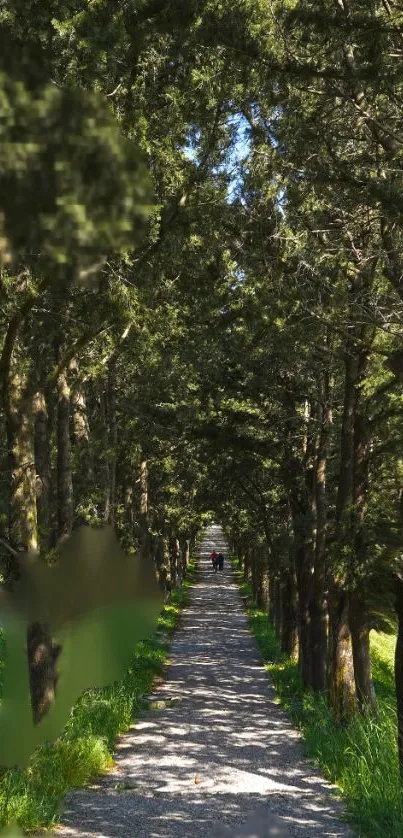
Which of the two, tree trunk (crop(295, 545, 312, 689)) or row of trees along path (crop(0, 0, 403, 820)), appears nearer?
row of trees along path (crop(0, 0, 403, 820))

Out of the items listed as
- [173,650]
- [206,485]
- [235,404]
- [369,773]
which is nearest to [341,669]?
[369,773]

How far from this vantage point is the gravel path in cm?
876

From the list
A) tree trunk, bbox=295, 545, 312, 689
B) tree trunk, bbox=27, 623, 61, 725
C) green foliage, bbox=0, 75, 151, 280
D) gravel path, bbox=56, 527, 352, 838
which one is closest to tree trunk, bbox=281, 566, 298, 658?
gravel path, bbox=56, 527, 352, 838

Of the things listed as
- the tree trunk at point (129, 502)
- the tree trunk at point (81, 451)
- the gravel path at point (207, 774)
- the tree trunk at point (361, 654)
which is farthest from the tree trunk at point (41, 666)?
the tree trunk at point (129, 502)

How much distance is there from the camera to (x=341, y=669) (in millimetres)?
14469

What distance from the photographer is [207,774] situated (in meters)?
11.9

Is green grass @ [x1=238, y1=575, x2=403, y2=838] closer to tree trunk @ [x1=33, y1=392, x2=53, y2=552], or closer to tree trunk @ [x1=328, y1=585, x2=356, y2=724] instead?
tree trunk @ [x1=328, y1=585, x2=356, y2=724]

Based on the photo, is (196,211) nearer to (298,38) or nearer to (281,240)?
(298,38)

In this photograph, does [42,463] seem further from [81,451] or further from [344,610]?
[344,610]

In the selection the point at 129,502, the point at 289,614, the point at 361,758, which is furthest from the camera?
the point at 129,502

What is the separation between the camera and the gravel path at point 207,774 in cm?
876

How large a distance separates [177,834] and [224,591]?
164ft

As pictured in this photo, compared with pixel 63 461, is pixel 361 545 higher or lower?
lower

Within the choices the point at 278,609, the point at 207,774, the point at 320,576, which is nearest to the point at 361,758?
the point at 207,774
